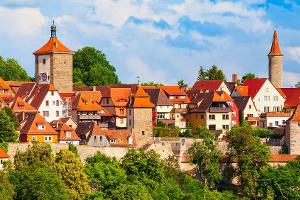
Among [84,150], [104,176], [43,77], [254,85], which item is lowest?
[104,176]

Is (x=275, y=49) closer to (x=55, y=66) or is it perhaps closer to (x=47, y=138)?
(x=55, y=66)

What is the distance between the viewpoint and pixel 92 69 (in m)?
118

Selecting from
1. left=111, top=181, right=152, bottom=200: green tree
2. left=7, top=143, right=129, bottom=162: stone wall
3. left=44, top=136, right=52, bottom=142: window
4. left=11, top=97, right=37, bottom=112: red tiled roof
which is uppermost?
left=11, top=97, right=37, bottom=112: red tiled roof

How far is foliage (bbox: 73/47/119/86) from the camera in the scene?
116625 mm

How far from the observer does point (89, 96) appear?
96250 mm

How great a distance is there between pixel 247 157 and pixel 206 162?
8.48 feet

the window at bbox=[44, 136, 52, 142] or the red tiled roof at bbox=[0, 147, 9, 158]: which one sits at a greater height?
the window at bbox=[44, 136, 52, 142]

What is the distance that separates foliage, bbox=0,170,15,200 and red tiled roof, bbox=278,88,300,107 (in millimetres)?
37102

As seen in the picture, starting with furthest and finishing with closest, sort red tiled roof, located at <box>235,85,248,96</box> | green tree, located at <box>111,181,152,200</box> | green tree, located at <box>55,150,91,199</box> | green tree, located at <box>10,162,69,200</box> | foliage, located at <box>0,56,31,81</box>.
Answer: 1. foliage, located at <box>0,56,31,81</box>
2. red tiled roof, located at <box>235,85,248,96</box>
3. green tree, located at <box>55,150,91,199</box>
4. green tree, located at <box>111,181,152,200</box>
5. green tree, located at <box>10,162,69,200</box>

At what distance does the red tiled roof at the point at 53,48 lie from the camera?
9650cm

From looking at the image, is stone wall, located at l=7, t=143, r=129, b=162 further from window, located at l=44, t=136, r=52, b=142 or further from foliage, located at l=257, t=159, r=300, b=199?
foliage, located at l=257, t=159, r=300, b=199

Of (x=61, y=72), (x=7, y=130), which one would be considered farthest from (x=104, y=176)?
(x=61, y=72)

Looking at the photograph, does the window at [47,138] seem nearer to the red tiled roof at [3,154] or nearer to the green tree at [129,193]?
the red tiled roof at [3,154]

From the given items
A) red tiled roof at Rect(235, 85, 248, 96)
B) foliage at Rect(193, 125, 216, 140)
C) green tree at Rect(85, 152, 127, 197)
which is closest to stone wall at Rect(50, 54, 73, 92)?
foliage at Rect(193, 125, 216, 140)
